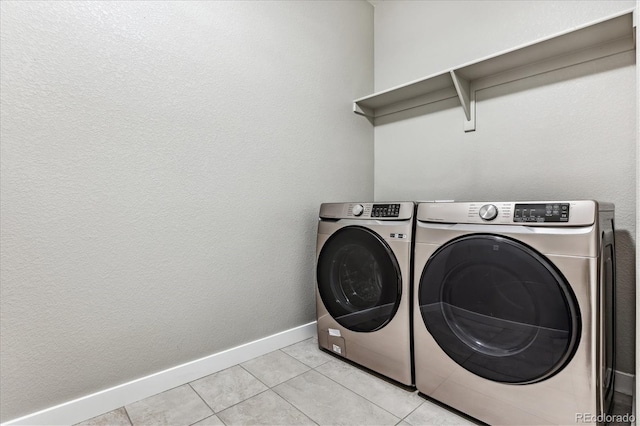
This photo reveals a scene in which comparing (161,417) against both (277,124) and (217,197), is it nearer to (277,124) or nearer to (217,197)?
(217,197)

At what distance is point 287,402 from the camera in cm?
137

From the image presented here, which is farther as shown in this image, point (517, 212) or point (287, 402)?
point (287, 402)

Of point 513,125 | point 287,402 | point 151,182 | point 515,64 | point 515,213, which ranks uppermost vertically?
point 515,64

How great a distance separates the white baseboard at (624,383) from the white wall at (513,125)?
0.12 ft

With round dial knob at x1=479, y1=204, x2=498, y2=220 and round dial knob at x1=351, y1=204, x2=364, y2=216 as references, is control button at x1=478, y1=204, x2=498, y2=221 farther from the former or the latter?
round dial knob at x1=351, y1=204, x2=364, y2=216

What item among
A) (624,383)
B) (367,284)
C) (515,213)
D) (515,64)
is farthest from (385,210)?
(624,383)

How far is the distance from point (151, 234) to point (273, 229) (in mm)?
648

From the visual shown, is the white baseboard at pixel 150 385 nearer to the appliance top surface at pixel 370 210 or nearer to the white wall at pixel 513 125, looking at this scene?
the appliance top surface at pixel 370 210

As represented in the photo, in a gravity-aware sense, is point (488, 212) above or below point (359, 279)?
above

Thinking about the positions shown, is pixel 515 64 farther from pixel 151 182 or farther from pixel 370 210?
pixel 151 182

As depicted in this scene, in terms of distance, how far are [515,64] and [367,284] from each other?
142cm

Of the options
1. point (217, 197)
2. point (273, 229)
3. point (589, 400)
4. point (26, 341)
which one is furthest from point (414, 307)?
point (26, 341)

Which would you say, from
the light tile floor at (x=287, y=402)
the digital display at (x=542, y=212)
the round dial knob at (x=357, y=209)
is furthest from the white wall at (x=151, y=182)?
the digital display at (x=542, y=212)

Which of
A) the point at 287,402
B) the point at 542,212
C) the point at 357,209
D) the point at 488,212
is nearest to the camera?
the point at 542,212
